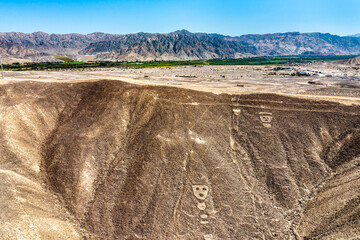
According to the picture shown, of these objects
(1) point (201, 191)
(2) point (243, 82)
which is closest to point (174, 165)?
(1) point (201, 191)

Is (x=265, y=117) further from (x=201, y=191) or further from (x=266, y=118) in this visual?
(x=201, y=191)

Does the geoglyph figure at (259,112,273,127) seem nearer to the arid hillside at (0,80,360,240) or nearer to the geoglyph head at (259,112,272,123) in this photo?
the geoglyph head at (259,112,272,123)

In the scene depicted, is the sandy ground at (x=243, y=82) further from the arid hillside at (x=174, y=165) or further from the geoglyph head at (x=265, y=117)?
the geoglyph head at (x=265, y=117)

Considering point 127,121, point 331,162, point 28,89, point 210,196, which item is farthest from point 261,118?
point 28,89

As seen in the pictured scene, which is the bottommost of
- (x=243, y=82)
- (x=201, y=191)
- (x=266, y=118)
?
(x=201, y=191)

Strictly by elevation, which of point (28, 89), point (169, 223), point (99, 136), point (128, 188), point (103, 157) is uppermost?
point (28, 89)

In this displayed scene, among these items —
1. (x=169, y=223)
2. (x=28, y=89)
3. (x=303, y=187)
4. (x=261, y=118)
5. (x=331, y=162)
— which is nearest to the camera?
(x=169, y=223)

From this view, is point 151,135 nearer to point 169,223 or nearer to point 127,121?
point 127,121
